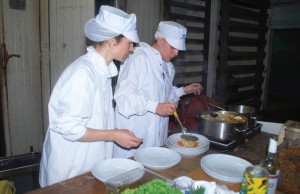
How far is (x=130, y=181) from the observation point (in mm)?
1354

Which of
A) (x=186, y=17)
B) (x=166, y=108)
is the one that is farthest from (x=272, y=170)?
(x=186, y=17)

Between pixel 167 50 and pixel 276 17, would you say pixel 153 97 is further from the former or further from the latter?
pixel 276 17

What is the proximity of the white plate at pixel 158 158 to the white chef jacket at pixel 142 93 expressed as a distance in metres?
0.54

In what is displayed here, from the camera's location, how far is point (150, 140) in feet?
9.18

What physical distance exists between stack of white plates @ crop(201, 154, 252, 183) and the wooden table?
0.04 meters

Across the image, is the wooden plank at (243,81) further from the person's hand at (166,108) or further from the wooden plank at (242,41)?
the person's hand at (166,108)

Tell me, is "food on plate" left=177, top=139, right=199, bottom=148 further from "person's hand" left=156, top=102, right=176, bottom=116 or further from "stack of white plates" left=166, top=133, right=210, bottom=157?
"person's hand" left=156, top=102, right=176, bottom=116

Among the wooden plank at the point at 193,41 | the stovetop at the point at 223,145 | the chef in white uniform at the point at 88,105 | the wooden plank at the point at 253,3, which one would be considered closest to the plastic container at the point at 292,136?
the stovetop at the point at 223,145

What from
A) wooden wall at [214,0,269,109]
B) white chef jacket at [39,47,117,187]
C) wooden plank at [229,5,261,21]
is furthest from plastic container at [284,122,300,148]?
wooden plank at [229,5,261,21]

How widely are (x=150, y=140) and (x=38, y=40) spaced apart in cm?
282

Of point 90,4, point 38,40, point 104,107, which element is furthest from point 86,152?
point 38,40

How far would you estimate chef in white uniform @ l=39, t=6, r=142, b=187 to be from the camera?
1.77m

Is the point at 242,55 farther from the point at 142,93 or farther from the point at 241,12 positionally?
the point at 142,93

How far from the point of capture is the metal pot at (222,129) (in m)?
2.16
